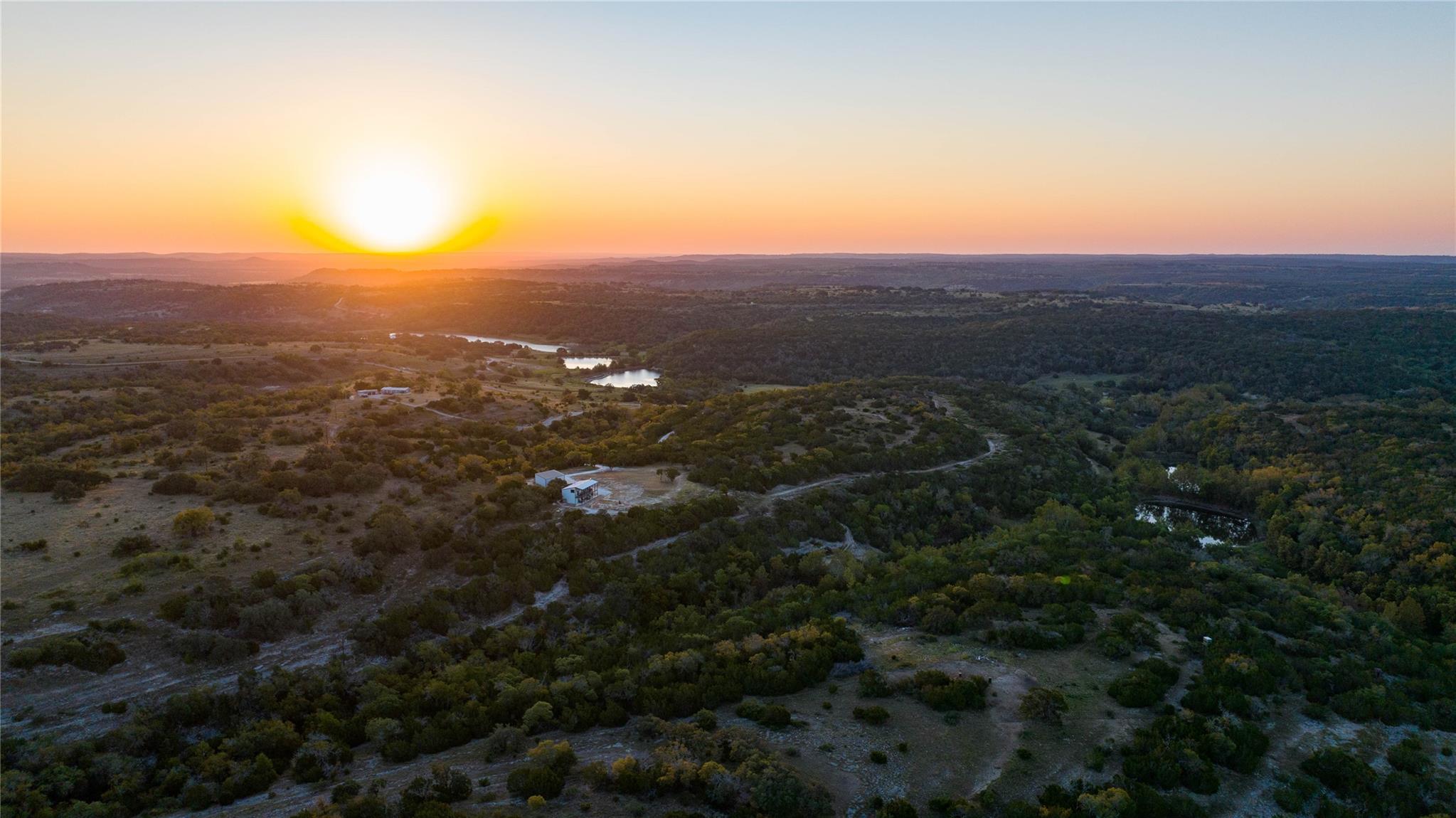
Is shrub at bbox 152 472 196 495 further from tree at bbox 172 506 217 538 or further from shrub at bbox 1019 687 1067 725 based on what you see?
shrub at bbox 1019 687 1067 725

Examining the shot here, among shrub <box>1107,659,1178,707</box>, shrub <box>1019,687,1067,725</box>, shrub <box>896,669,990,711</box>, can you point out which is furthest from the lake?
shrub <box>1019,687,1067,725</box>

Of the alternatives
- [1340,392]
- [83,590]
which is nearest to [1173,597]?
[83,590]

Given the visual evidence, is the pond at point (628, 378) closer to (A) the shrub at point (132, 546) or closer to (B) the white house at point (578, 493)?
(B) the white house at point (578, 493)

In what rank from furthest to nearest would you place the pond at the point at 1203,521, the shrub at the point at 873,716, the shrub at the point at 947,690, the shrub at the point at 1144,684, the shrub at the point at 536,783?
the pond at the point at 1203,521 < the shrub at the point at 1144,684 < the shrub at the point at 947,690 < the shrub at the point at 873,716 < the shrub at the point at 536,783

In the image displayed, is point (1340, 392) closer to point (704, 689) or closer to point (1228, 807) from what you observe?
point (1228, 807)

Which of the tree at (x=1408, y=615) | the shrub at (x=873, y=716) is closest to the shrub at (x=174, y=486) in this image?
the shrub at (x=873, y=716)

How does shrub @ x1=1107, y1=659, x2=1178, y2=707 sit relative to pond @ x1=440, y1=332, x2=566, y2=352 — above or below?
below
